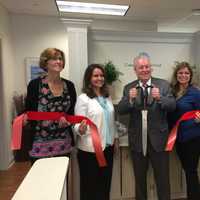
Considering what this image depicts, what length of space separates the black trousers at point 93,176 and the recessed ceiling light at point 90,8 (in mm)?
2789

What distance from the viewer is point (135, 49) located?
3338mm

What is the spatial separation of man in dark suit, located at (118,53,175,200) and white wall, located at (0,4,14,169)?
9.46ft

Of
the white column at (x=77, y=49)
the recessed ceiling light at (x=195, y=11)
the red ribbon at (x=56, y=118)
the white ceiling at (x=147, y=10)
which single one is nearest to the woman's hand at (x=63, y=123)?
the red ribbon at (x=56, y=118)

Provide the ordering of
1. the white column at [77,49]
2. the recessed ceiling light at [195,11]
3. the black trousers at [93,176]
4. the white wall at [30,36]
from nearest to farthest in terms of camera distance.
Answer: the black trousers at [93,176] → the white column at [77,49] → the recessed ceiling light at [195,11] → the white wall at [30,36]

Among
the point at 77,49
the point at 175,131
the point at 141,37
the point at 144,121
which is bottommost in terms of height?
the point at 175,131

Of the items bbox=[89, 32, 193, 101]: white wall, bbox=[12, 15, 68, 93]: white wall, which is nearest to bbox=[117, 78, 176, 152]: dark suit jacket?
bbox=[89, 32, 193, 101]: white wall

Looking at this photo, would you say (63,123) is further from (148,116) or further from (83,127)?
(148,116)

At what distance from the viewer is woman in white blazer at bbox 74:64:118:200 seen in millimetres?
2150

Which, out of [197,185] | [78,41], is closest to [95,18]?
[78,41]

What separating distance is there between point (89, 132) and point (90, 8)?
314 cm

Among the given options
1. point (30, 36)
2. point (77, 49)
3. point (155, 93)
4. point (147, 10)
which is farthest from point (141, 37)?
point (30, 36)

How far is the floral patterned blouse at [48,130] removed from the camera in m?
2.00

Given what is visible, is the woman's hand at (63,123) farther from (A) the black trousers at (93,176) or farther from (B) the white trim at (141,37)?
(B) the white trim at (141,37)

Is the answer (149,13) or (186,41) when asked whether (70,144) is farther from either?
(149,13)
